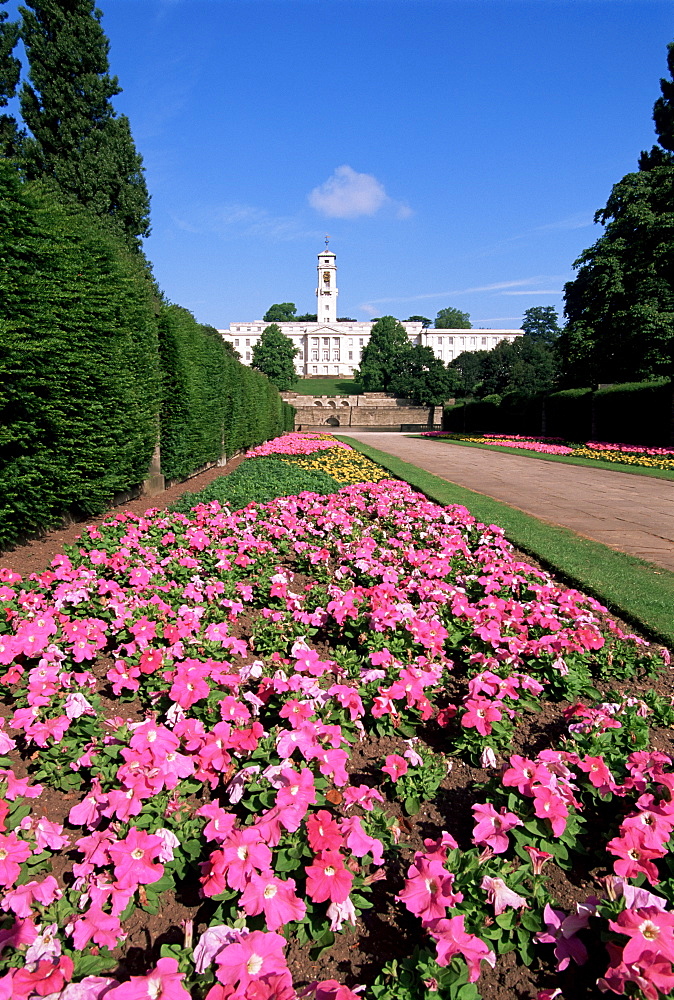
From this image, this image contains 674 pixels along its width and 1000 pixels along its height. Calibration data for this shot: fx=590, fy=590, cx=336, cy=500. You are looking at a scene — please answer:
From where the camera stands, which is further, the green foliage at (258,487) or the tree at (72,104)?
the tree at (72,104)

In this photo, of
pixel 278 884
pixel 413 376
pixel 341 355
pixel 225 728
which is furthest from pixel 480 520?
pixel 341 355

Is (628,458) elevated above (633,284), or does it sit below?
below

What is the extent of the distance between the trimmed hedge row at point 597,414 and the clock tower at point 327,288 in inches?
3752

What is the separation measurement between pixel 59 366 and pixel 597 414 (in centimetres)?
1870

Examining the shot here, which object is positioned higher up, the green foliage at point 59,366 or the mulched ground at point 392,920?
the green foliage at point 59,366

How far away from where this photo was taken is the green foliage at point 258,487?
6.26 metres

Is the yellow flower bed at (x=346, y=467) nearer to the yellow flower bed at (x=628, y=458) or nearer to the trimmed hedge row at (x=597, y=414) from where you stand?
the yellow flower bed at (x=628, y=458)

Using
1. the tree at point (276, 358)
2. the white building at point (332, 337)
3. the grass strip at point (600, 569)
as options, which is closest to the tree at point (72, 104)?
the grass strip at point (600, 569)

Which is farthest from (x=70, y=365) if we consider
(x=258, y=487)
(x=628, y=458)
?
(x=628, y=458)

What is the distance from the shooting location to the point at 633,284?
23.9 meters

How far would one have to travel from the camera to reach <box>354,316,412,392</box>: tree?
3435 inches

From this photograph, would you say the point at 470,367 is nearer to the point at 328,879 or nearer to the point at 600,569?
the point at 600,569

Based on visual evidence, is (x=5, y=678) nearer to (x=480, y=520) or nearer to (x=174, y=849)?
(x=174, y=849)

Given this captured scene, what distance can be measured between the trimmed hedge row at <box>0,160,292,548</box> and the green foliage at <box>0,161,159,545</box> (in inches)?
0.4
